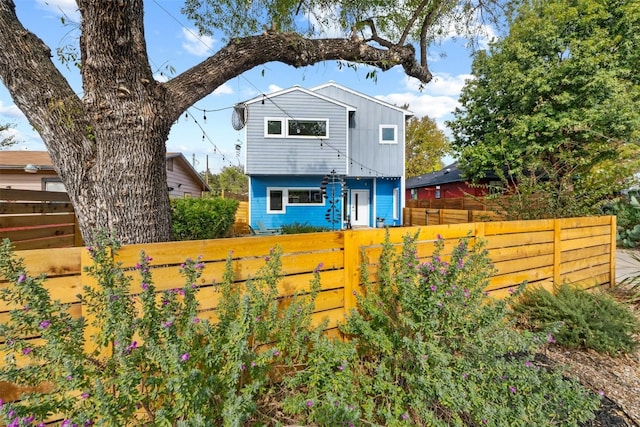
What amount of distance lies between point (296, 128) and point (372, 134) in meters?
3.72

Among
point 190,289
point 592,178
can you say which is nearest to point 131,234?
point 190,289

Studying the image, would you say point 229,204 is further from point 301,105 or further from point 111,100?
point 111,100

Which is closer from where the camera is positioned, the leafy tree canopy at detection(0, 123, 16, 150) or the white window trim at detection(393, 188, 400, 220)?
the leafy tree canopy at detection(0, 123, 16, 150)

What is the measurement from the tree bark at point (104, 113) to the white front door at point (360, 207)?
12.6 m

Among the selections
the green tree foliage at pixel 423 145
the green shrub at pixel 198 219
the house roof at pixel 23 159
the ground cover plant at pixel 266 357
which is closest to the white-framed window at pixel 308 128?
the green shrub at pixel 198 219

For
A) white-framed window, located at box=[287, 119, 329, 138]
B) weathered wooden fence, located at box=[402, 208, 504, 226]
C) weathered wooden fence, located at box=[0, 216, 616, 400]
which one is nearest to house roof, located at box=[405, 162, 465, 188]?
weathered wooden fence, located at box=[402, 208, 504, 226]

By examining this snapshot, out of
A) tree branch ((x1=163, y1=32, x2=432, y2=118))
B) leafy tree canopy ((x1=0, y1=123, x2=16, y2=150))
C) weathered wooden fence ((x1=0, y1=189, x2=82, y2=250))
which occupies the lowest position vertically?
weathered wooden fence ((x1=0, y1=189, x2=82, y2=250))

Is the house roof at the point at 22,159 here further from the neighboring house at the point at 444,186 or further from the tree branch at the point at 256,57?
the neighboring house at the point at 444,186

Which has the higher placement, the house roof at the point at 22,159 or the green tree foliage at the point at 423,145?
the green tree foliage at the point at 423,145

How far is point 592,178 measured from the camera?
5527mm

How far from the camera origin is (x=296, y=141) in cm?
1240

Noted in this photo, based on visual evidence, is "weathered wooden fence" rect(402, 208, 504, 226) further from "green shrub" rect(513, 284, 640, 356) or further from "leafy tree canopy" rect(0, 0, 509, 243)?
"leafy tree canopy" rect(0, 0, 509, 243)

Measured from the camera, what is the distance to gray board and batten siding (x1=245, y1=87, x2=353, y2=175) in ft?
39.8

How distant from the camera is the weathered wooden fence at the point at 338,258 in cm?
180
